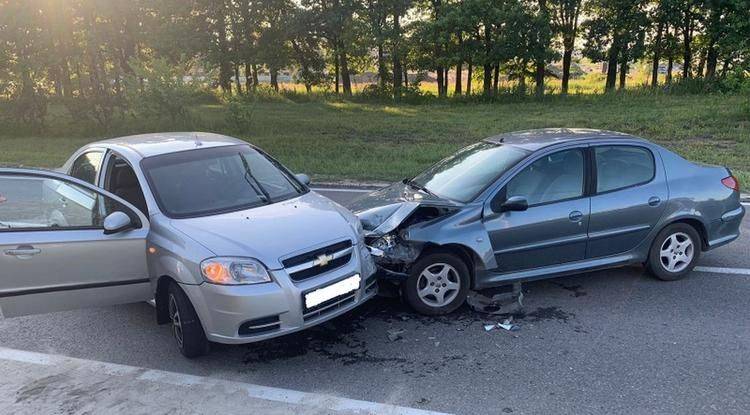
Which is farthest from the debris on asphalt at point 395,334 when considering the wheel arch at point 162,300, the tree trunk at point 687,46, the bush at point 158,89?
the tree trunk at point 687,46

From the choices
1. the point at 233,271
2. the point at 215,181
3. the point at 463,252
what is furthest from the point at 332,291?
the point at 215,181

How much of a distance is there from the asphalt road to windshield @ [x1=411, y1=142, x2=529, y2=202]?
1.10m

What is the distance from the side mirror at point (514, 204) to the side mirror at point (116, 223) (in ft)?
9.97

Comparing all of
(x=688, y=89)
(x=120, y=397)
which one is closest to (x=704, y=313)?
(x=120, y=397)

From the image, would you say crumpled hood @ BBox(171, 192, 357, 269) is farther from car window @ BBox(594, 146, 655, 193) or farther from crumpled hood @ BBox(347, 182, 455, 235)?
car window @ BBox(594, 146, 655, 193)

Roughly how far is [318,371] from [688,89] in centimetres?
2538

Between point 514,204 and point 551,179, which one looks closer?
point 514,204

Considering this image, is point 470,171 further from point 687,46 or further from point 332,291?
point 687,46

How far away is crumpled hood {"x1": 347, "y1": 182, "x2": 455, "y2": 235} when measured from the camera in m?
4.87

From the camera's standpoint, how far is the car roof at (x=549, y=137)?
5.25 m

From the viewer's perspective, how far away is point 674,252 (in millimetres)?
5340

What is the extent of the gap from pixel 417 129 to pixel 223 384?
14.4 m

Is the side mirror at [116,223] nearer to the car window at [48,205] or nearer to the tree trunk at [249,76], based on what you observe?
the car window at [48,205]

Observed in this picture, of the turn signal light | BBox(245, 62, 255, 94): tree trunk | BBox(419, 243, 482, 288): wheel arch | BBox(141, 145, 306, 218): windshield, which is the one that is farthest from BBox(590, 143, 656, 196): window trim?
BBox(245, 62, 255, 94): tree trunk
